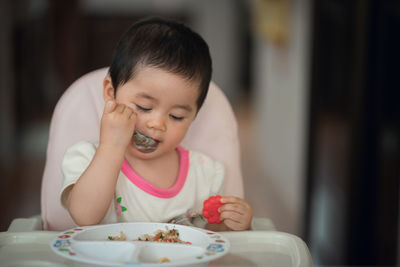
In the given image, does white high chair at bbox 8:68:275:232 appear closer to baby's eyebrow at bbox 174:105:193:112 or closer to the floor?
baby's eyebrow at bbox 174:105:193:112

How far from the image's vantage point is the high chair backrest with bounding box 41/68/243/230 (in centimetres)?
118

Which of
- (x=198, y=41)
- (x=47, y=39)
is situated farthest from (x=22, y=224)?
(x=47, y=39)

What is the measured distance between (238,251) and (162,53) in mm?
382

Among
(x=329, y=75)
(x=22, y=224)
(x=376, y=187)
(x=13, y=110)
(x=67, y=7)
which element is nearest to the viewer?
(x=22, y=224)

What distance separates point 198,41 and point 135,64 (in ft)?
0.44

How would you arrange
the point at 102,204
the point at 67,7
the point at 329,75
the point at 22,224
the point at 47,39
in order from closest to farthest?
the point at 102,204, the point at 22,224, the point at 329,75, the point at 67,7, the point at 47,39

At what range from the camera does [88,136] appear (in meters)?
1.21

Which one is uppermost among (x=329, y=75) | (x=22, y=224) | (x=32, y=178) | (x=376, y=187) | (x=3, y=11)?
(x=3, y=11)

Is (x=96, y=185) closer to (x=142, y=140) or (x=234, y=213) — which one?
(x=142, y=140)

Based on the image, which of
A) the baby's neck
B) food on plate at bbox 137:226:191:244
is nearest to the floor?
the baby's neck

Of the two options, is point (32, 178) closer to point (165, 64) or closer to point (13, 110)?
point (13, 110)

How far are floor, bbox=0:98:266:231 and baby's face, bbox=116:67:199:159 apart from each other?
7.66 ft

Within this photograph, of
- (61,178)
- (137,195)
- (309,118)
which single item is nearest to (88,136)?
(61,178)

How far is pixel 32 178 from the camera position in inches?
177
